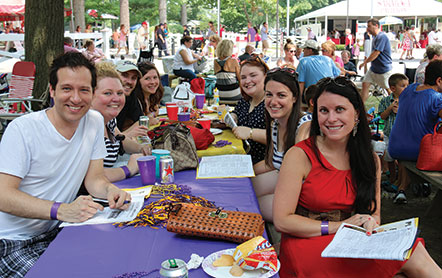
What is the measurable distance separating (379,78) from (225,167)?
23.7ft

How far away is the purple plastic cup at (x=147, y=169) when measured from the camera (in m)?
2.61

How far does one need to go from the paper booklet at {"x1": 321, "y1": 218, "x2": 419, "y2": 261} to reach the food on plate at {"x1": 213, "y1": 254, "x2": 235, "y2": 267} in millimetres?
402

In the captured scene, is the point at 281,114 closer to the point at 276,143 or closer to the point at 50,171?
the point at 276,143

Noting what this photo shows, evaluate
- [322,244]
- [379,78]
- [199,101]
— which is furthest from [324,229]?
[379,78]

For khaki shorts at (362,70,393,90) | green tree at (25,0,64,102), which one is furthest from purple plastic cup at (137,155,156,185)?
khaki shorts at (362,70,393,90)

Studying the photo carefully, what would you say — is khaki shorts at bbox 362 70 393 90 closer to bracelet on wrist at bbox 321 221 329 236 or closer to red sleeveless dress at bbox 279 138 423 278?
red sleeveless dress at bbox 279 138 423 278

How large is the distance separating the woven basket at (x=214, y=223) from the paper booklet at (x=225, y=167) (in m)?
0.82

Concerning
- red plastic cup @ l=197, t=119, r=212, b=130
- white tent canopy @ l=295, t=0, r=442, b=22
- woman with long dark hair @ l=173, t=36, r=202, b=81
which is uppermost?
white tent canopy @ l=295, t=0, r=442, b=22

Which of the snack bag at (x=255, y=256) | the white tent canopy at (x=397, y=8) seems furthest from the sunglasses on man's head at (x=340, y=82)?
the white tent canopy at (x=397, y=8)

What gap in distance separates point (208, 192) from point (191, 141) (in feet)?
2.04

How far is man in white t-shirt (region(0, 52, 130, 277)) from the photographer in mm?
2092

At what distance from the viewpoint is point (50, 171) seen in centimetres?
227

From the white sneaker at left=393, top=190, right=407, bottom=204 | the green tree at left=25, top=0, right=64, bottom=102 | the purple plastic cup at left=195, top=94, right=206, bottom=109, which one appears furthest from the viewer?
the green tree at left=25, top=0, right=64, bottom=102

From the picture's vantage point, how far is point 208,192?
8.29 ft
